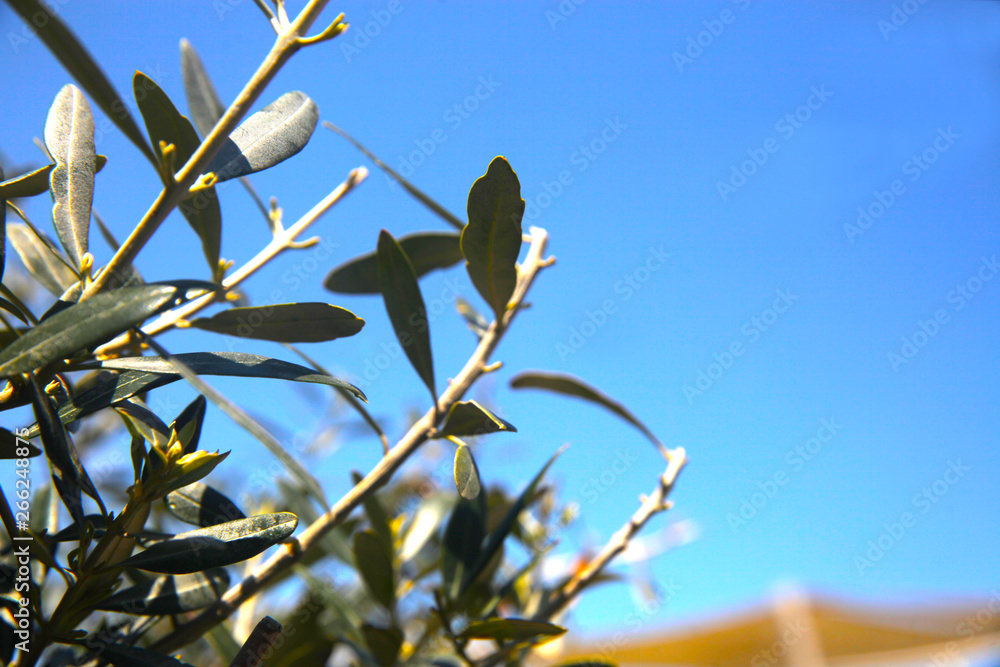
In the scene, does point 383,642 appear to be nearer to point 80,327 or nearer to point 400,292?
point 400,292

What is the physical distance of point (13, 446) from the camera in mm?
548

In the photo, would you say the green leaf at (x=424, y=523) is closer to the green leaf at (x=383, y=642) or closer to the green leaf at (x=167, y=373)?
the green leaf at (x=383, y=642)

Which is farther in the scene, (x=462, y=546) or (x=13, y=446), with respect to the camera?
(x=462, y=546)

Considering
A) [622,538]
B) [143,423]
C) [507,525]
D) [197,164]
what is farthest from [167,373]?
[622,538]

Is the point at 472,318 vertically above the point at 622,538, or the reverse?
the point at 472,318

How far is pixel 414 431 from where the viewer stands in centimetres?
79

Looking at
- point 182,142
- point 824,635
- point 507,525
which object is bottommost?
point 824,635

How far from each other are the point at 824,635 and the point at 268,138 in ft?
28.0

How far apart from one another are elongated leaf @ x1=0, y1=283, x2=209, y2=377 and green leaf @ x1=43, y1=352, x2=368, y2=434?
4.3 inches

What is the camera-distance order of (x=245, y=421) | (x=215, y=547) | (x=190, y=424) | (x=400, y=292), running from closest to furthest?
1. (x=245, y=421)
2. (x=215, y=547)
3. (x=190, y=424)
4. (x=400, y=292)

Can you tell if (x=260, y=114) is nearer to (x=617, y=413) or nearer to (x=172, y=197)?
(x=172, y=197)

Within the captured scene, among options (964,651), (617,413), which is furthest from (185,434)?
(964,651)

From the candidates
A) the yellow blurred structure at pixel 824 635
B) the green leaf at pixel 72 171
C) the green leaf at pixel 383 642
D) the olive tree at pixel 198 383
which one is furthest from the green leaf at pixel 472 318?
the yellow blurred structure at pixel 824 635

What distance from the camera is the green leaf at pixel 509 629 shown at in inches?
27.3
